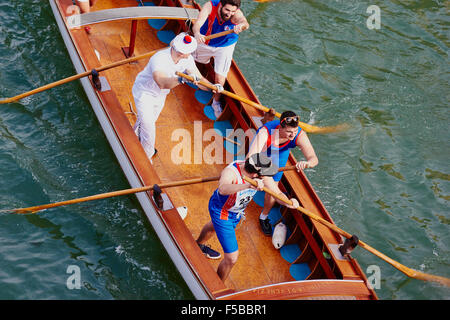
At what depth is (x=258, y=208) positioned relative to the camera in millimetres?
7758

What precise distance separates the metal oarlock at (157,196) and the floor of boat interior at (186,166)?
0.78 metres

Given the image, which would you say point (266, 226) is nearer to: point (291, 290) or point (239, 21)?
point (291, 290)

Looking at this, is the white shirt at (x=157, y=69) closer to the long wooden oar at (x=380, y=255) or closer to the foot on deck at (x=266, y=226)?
the long wooden oar at (x=380, y=255)

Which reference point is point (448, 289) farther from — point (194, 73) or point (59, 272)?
point (59, 272)

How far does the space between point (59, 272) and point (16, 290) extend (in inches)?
22.2

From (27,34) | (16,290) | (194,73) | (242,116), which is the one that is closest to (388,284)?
(242,116)

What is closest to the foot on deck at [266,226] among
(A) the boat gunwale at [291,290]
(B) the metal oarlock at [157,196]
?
(A) the boat gunwale at [291,290]

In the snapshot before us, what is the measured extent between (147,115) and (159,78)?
0.60m

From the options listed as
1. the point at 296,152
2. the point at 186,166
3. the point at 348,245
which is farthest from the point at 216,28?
the point at 348,245

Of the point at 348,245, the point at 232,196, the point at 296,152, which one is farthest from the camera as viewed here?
the point at 296,152

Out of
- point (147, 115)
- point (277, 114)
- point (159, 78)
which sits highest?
point (159, 78)

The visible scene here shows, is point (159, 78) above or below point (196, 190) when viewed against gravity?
above

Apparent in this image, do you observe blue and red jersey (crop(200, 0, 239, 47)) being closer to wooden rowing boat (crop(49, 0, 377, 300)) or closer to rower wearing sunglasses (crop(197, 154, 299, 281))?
wooden rowing boat (crop(49, 0, 377, 300))

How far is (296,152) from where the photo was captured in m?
9.32
